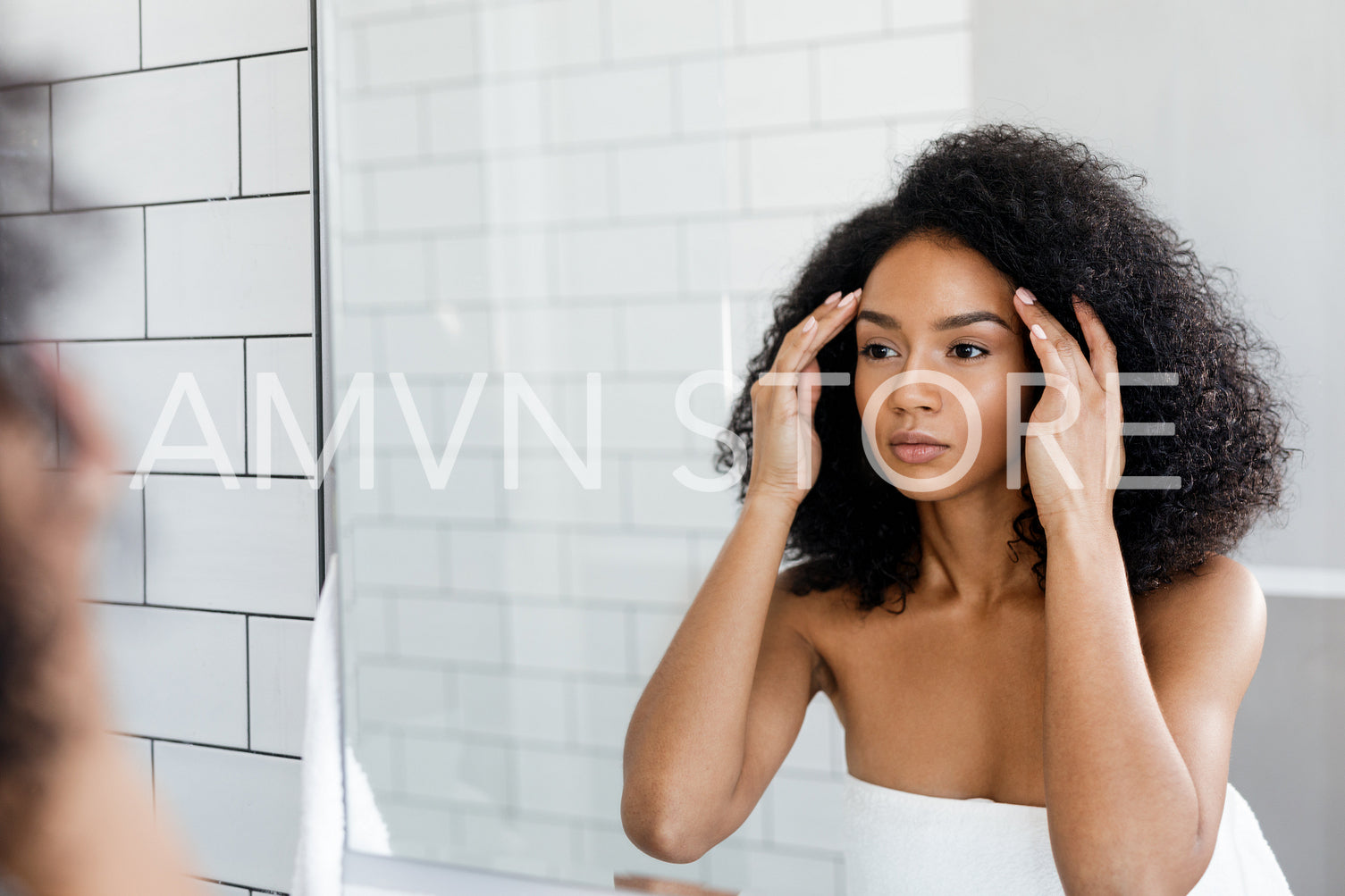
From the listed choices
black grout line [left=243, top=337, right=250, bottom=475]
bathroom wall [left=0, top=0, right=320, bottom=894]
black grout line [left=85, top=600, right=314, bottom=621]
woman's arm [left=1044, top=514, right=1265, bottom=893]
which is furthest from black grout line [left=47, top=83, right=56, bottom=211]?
woman's arm [left=1044, top=514, right=1265, bottom=893]

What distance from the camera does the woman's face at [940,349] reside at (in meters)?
0.72

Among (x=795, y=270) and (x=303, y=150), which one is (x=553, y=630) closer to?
(x=795, y=270)

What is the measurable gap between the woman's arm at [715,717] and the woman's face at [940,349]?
0.12m

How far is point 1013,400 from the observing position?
719 mm

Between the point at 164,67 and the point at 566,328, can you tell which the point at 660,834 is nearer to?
the point at 566,328

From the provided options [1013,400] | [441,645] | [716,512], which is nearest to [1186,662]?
[1013,400]

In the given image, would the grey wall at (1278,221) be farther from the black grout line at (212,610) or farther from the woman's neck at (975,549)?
the black grout line at (212,610)

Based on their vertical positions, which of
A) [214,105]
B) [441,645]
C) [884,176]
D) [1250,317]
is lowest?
[441,645]

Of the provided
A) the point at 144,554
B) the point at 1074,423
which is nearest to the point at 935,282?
the point at 1074,423

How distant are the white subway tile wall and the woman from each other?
0.04 metres

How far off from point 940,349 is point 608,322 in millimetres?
271

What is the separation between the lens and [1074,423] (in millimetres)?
699

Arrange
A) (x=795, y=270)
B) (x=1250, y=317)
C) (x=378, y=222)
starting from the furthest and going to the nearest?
(x=378, y=222)
(x=795, y=270)
(x=1250, y=317)

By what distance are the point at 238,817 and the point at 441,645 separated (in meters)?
0.28
